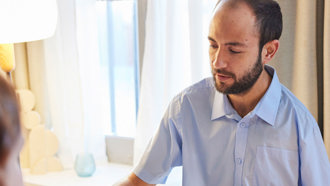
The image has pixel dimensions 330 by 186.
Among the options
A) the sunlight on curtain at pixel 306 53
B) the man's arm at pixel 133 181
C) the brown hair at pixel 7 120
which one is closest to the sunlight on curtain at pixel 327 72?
the sunlight on curtain at pixel 306 53

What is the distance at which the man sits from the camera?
3.69ft

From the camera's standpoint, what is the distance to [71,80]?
196 centimetres

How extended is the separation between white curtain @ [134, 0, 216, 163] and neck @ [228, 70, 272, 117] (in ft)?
1.39

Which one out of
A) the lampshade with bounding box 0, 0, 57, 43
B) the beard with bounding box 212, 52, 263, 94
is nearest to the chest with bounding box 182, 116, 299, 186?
the beard with bounding box 212, 52, 263, 94

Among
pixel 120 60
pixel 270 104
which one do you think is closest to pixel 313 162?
pixel 270 104

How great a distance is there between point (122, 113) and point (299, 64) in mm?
987

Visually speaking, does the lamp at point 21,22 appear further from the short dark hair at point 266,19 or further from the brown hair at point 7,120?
the brown hair at point 7,120

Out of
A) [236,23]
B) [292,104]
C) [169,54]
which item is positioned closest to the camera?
Result: [236,23]

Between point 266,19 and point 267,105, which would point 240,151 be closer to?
point 267,105

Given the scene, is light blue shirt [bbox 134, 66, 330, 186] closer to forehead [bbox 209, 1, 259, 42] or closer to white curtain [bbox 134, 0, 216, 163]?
forehead [bbox 209, 1, 259, 42]

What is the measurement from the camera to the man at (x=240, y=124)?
1125mm

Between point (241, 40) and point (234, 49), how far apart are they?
0.03 meters

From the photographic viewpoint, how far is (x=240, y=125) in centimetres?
122

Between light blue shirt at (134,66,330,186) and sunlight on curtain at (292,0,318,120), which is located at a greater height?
sunlight on curtain at (292,0,318,120)
